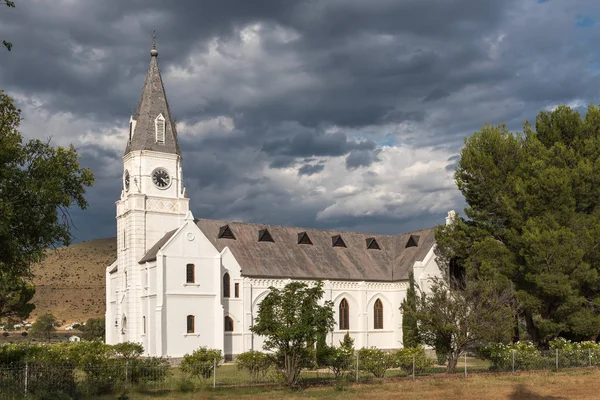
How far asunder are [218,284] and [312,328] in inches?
816

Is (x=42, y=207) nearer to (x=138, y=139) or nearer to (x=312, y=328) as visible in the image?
(x=312, y=328)

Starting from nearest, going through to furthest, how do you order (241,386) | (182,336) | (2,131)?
(2,131)
(241,386)
(182,336)

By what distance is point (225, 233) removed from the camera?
53375 millimetres

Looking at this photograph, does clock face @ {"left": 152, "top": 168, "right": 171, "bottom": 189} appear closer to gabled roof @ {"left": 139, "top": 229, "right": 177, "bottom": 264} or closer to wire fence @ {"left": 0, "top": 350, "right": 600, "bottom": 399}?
gabled roof @ {"left": 139, "top": 229, "right": 177, "bottom": 264}

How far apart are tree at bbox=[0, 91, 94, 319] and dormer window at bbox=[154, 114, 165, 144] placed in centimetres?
3308

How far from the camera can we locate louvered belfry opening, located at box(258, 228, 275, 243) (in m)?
54.9

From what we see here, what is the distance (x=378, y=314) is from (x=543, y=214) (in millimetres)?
19142

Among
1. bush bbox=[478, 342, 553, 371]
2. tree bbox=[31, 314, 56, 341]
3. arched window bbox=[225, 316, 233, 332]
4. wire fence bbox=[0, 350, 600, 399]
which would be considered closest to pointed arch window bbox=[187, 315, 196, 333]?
arched window bbox=[225, 316, 233, 332]

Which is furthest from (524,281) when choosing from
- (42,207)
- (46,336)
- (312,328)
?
(46,336)

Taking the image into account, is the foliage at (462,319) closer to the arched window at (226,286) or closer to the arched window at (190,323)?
the arched window at (190,323)

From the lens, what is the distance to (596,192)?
43.1 m

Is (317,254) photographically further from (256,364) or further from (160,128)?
(256,364)

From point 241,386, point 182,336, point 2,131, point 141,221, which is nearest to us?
point 2,131

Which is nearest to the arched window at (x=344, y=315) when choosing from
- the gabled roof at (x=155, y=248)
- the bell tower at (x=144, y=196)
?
the bell tower at (x=144, y=196)
